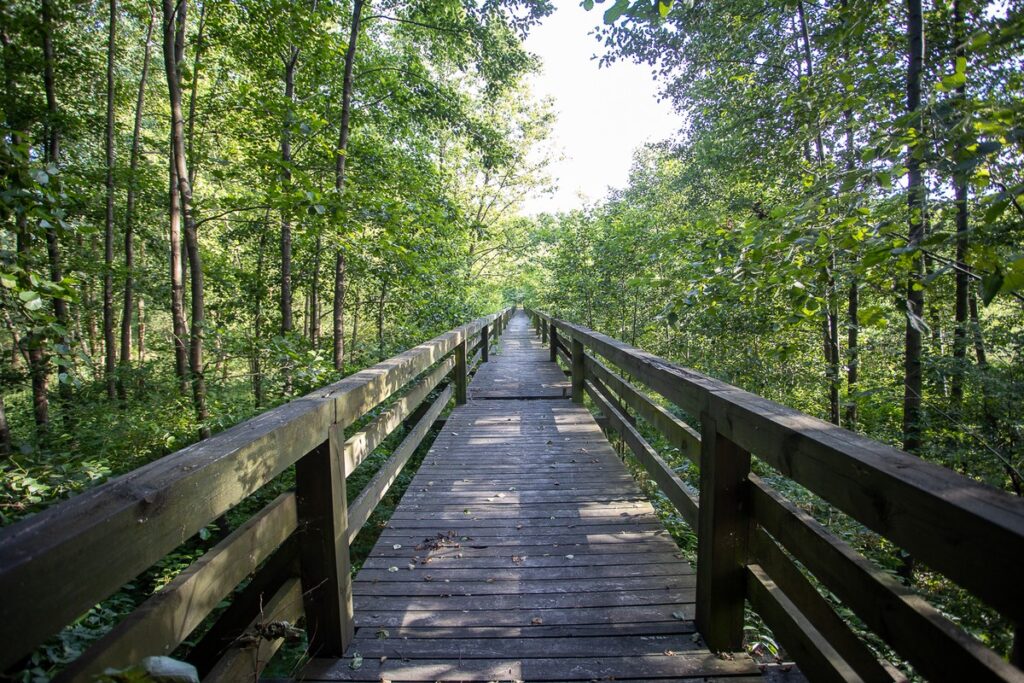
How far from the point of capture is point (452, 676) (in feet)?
5.75

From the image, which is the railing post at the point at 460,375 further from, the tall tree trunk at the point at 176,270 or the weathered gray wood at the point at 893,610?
the weathered gray wood at the point at 893,610

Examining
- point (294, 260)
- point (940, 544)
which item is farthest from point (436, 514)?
point (294, 260)

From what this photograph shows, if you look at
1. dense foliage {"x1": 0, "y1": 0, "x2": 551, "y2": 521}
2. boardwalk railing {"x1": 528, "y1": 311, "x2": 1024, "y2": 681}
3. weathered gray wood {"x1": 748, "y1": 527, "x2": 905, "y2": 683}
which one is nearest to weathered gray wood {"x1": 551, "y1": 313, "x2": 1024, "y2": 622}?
boardwalk railing {"x1": 528, "y1": 311, "x2": 1024, "y2": 681}

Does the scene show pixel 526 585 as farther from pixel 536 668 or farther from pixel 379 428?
pixel 379 428

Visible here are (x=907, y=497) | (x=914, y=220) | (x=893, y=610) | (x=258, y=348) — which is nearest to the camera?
(x=907, y=497)

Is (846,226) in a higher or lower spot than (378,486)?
higher

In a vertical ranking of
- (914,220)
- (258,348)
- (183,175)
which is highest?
(183,175)

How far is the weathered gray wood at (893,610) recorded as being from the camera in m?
0.88

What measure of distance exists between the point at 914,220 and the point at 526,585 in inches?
143

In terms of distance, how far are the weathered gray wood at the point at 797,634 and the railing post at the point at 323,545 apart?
1.57 meters

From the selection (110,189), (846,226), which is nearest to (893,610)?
(846,226)

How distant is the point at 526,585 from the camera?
236 centimetres

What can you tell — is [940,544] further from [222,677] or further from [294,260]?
[294,260]

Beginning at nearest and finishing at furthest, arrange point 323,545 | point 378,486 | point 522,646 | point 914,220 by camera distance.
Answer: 1. point 323,545
2. point 522,646
3. point 378,486
4. point 914,220
